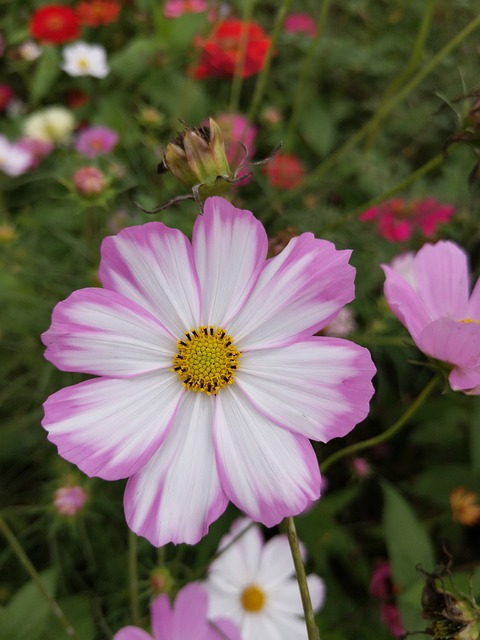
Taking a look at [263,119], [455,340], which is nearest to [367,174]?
[263,119]

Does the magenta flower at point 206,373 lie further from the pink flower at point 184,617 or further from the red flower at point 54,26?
the red flower at point 54,26

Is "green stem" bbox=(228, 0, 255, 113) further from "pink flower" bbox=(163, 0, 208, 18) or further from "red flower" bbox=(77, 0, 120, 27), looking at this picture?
"red flower" bbox=(77, 0, 120, 27)

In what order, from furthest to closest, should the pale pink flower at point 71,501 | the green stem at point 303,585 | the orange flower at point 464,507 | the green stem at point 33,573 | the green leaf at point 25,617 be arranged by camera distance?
the orange flower at point 464,507, the pale pink flower at point 71,501, the green leaf at point 25,617, the green stem at point 33,573, the green stem at point 303,585

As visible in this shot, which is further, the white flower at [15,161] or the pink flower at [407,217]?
the white flower at [15,161]

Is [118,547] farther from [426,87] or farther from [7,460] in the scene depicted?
[426,87]

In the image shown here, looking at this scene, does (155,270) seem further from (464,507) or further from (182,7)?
(182,7)

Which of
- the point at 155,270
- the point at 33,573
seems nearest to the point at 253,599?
the point at 33,573

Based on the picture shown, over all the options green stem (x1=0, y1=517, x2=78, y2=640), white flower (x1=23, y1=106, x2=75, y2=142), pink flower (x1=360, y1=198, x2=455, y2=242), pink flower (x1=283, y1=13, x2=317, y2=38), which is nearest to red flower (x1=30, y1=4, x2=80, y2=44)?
white flower (x1=23, y1=106, x2=75, y2=142)

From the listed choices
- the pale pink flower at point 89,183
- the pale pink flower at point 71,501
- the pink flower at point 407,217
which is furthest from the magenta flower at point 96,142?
the pale pink flower at point 71,501
